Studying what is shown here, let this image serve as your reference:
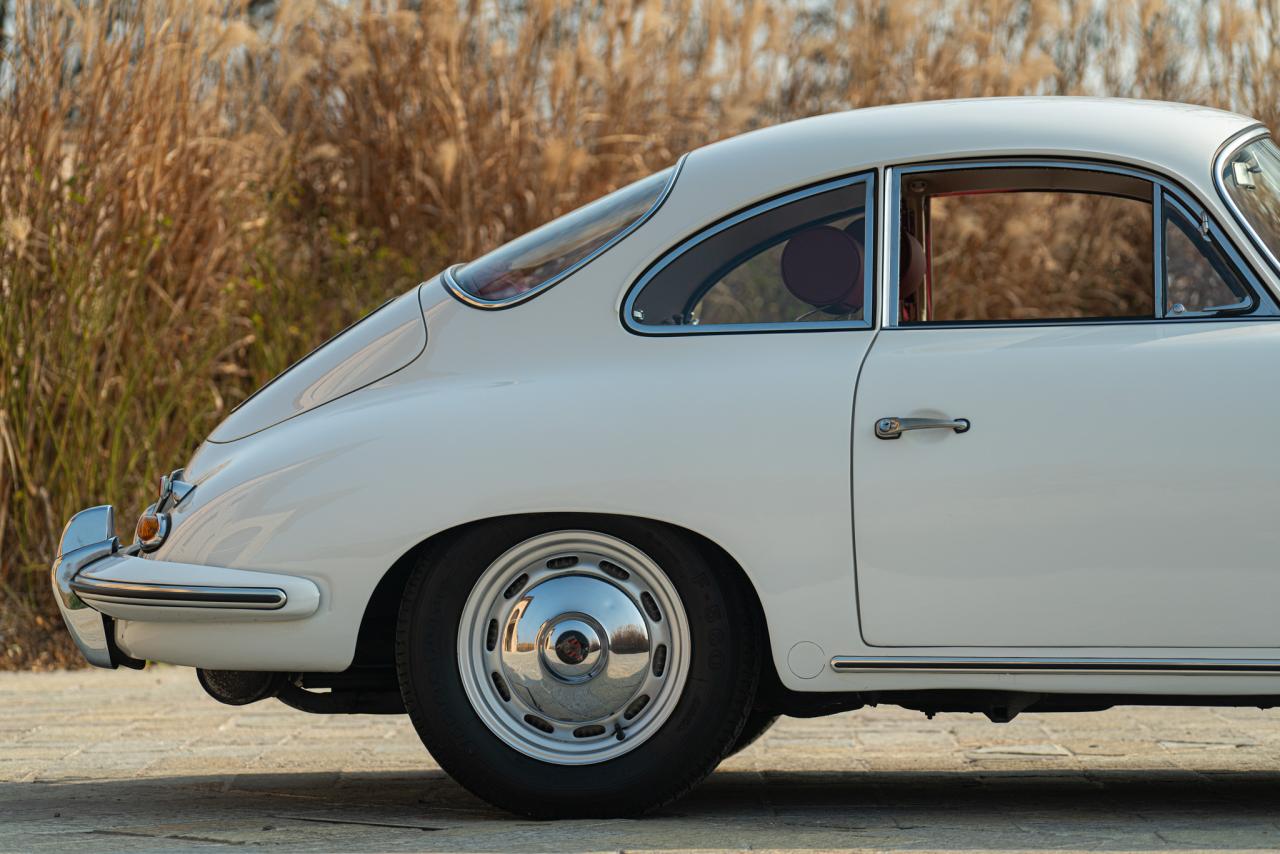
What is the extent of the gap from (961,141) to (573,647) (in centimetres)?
147

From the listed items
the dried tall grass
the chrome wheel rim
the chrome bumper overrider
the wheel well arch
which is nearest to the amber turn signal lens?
the chrome bumper overrider

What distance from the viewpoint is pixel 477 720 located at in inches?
156

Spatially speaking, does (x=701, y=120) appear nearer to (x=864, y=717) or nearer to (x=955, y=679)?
(x=864, y=717)

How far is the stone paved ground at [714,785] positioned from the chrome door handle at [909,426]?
2.87 ft

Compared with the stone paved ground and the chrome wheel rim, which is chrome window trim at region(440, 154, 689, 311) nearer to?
the chrome wheel rim

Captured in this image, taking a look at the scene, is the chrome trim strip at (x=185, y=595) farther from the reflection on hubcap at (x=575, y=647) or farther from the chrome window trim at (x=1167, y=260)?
the chrome window trim at (x=1167, y=260)

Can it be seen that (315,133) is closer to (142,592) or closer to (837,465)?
(142,592)

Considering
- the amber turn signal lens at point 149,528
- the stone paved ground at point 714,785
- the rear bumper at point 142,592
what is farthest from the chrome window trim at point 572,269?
the stone paved ground at point 714,785

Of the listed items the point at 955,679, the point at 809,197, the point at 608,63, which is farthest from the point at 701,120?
the point at 955,679

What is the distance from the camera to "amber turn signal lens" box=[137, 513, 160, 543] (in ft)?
13.7

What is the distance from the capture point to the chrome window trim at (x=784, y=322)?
157 inches

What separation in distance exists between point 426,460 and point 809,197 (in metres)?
1.09

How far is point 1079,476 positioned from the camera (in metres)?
3.78

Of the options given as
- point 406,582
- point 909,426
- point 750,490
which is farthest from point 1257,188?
point 406,582
